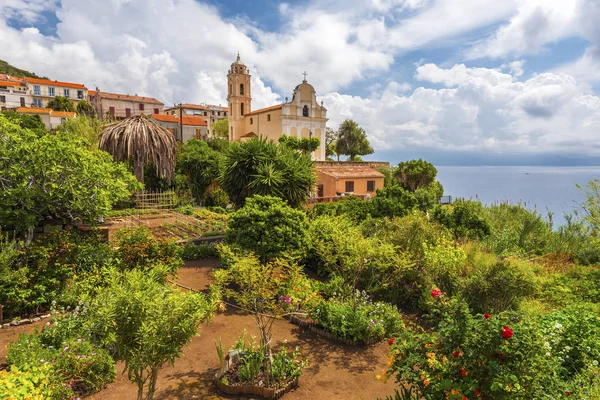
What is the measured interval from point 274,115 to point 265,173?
37.3 meters

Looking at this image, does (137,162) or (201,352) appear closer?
(201,352)

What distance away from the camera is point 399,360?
500 centimetres

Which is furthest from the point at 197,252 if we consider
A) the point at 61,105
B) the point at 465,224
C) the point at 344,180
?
the point at 61,105

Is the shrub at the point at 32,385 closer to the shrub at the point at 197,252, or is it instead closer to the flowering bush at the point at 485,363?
the flowering bush at the point at 485,363

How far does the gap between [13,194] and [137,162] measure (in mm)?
13441

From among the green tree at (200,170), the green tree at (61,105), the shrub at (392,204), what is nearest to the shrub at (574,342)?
the shrub at (392,204)

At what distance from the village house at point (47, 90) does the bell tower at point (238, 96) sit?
36.2m

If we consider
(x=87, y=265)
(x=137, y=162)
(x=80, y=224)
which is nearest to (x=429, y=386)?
(x=87, y=265)

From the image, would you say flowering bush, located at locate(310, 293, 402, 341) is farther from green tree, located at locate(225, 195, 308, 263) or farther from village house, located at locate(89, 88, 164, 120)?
village house, located at locate(89, 88, 164, 120)

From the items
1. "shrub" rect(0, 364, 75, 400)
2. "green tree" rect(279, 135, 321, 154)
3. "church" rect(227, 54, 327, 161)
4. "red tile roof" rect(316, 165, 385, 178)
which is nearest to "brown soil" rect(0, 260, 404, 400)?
"shrub" rect(0, 364, 75, 400)

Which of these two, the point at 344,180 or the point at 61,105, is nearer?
the point at 344,180

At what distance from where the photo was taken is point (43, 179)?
31.6 feet

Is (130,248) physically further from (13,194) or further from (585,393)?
(585,393)

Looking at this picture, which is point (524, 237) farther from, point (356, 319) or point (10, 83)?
point (10, 83)
